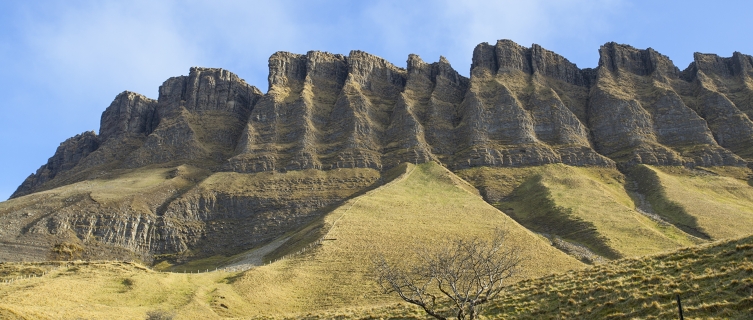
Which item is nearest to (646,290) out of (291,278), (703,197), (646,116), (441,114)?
(291,278)

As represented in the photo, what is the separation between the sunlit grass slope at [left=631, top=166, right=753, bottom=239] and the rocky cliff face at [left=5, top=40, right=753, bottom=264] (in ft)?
19.4

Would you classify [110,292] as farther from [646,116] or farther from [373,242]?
[646,116]

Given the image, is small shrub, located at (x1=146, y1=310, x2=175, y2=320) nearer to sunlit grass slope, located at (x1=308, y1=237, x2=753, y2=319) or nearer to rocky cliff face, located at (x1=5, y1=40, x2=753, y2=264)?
sunlit grass slope, located at (x1=308, y1=237, x2=753, y2=319)

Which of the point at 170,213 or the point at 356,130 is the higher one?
the point at 356,130

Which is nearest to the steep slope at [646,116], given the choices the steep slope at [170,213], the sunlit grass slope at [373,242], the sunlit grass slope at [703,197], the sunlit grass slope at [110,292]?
the sunlit grass slope at [703,197]

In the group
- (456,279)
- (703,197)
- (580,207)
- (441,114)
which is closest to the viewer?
(456,279)

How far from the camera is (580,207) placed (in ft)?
338

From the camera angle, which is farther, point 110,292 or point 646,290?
point 110,292

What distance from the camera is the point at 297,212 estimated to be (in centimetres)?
11762

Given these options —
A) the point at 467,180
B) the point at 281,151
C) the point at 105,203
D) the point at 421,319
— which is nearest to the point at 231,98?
the point at 281,151

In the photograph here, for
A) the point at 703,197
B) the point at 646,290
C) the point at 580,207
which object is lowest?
the point at 646,290

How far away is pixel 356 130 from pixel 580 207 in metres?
62.6

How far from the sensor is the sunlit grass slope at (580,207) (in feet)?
281

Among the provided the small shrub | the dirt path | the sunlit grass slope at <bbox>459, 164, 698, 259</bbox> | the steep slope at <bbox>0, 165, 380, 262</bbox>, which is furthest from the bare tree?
the steep slope at <bbox>0, 165, 380, 262</bbox>
